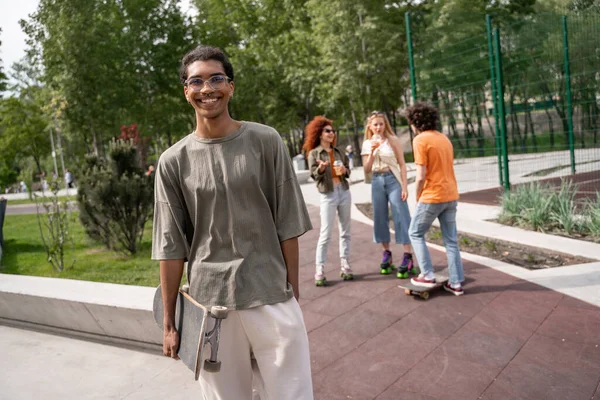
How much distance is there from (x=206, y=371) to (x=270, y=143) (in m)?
0.97

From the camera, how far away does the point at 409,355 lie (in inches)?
153

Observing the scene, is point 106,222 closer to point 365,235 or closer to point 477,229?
point 365,235

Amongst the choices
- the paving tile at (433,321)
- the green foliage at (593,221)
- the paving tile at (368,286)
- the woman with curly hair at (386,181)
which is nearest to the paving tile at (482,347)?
the paving tile at (433,321)

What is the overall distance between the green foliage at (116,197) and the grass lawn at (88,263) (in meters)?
0.39

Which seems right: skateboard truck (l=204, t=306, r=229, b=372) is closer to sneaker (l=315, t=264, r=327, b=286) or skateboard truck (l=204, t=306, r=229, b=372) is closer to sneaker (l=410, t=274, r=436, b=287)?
sneaker (l=410, t=274, r=436, b=287)

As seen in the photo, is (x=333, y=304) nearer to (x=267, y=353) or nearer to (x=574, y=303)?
(x=574, y=303)

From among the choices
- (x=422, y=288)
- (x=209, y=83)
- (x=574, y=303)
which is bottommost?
(x=574, y=303)

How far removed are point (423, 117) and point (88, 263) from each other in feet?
21.2

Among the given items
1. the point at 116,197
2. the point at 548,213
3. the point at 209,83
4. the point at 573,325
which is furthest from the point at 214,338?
the point at 116,197

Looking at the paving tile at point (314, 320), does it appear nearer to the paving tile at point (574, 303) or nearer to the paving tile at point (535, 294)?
the paving tile at point (535, 294)

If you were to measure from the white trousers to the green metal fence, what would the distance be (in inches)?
330

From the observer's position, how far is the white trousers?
2.13 meters

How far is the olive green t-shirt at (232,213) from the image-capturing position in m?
2.11

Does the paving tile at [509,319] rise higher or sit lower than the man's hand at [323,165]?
Answer: lower
